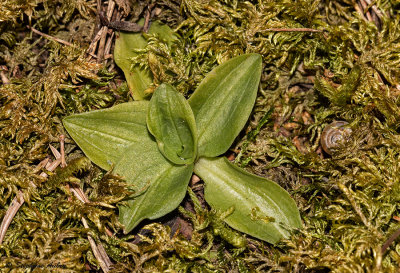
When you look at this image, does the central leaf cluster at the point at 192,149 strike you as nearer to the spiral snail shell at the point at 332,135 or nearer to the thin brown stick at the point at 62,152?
the thin brown stick at the point at 62,152

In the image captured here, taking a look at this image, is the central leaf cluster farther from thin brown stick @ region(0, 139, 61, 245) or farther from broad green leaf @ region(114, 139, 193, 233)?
thin brown stick @ region(0, 139, 61, 245)

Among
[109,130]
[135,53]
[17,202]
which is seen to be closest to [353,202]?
[109,130]

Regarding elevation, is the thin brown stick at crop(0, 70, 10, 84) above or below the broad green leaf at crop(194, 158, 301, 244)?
above

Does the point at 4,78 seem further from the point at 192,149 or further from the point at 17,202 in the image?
the point at 192,149

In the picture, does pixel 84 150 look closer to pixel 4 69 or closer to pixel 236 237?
pixel 4 69

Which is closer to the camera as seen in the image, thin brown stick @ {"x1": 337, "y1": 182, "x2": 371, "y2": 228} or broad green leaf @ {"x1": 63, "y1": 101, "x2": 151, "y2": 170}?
thin brown stick @ {"x1": 337, "y1": 182, "x2": 371, "y2": 228}

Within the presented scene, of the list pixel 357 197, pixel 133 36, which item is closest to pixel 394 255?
pixel 357 197

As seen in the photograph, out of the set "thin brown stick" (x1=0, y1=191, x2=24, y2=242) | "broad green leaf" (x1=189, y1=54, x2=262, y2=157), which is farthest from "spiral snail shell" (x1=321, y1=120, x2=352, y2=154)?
"thin brown stick" (x1=0, y1=191, x2=24, y2=242)

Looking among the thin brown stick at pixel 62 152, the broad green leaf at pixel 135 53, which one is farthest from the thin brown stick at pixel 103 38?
the thin brown stick at pixel 62 152
